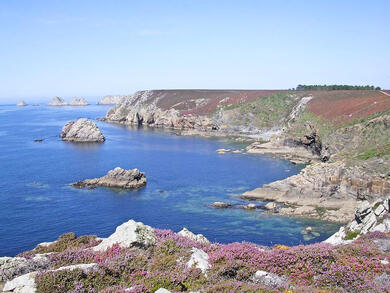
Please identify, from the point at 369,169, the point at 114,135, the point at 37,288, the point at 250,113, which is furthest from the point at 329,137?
the point at 37,288

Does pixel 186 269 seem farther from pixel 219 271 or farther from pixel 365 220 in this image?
pixel 365 220

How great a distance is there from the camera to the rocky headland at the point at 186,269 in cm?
1438

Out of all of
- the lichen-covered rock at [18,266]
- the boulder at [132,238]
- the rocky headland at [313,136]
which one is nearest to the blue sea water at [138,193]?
the rocky headland at [313,136]

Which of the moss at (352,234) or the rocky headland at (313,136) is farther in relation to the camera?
the rocky headland at (313,136)

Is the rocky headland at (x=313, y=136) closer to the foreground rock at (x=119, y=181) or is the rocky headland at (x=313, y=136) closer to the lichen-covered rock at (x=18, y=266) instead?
the foreground rock at (x=119, y=181)

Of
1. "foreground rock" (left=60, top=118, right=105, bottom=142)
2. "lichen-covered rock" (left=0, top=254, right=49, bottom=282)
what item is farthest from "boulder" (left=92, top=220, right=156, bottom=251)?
"foreground rock" (left=60, top=118, right=105, bottom=142)

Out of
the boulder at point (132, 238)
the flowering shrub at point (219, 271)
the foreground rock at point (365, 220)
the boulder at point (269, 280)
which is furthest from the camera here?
the foreground rock at point (365, 220)

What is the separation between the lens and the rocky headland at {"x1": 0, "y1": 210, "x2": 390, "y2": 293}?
1438 centimetres

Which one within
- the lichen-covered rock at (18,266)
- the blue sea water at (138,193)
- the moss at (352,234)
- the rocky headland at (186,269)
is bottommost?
the blue sea water at (138,193)

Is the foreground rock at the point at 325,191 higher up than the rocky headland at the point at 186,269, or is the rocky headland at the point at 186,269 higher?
the rocky headland at the point at 186,269

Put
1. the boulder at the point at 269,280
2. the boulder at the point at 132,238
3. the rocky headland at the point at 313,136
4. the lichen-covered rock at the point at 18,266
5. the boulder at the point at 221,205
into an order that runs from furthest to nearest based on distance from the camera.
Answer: the boulder at the point at 221,205
the rocky headland at the point at 313,136
the boulder at the point at 132,238
the lichen-covered rock at the point at 18,266
the boulder at the point at 269,280

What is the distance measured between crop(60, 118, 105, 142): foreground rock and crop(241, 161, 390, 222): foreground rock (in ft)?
270

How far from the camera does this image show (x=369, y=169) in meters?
66.5

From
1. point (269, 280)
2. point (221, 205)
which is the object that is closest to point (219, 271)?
point (269, 280)
